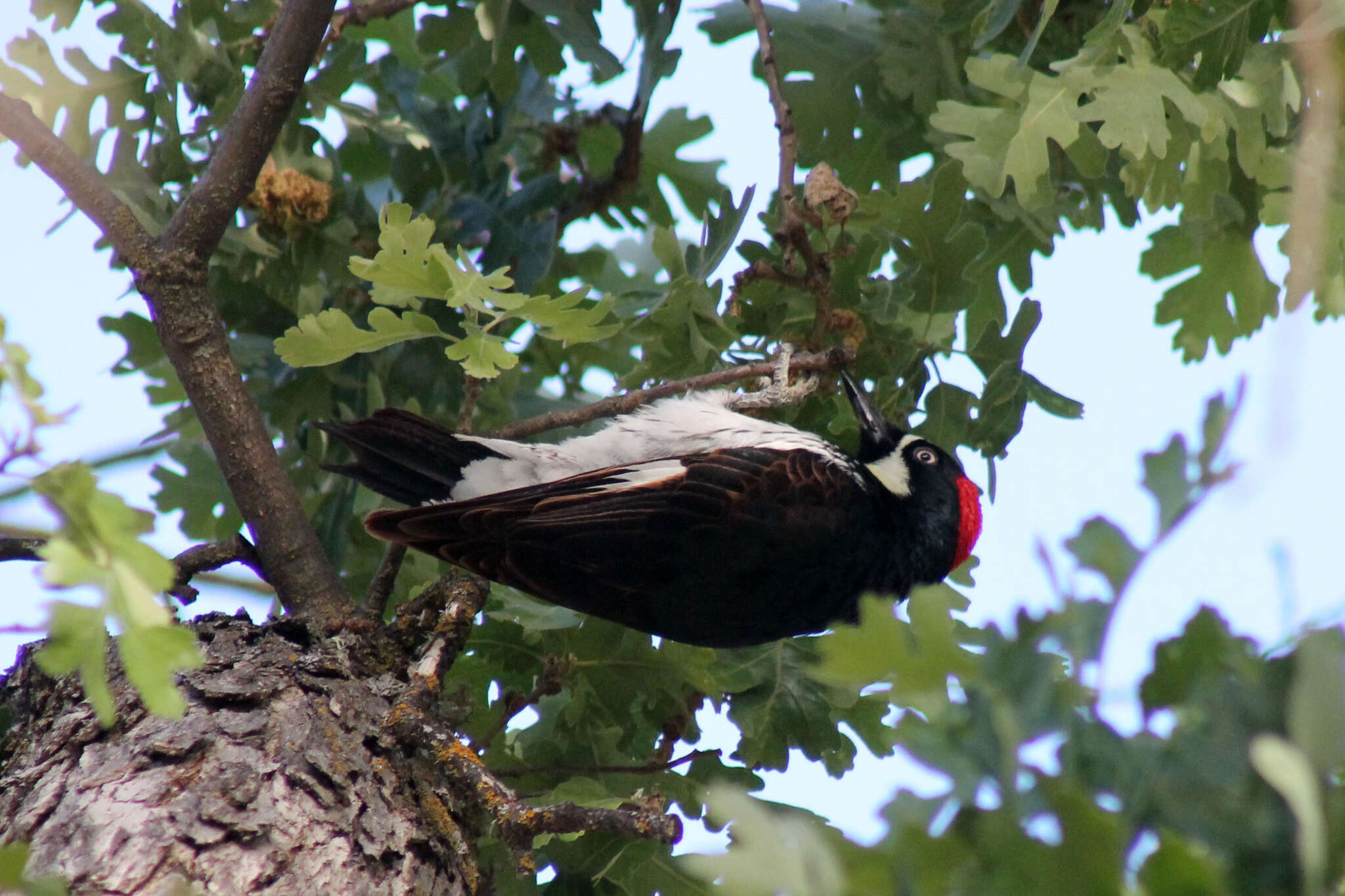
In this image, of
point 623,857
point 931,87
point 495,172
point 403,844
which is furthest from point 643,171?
point 403,844

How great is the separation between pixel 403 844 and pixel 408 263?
44.1 inches

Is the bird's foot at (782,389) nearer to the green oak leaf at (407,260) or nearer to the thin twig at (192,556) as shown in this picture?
the green oak leaf at (407,260)

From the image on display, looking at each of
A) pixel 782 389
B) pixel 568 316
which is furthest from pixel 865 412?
pixel 568 316

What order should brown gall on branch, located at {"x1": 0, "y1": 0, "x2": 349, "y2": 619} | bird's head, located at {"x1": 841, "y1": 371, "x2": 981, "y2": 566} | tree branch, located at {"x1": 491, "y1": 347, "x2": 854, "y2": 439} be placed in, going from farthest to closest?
bird's head, located at {"x1": 841, "y1": 371, "x2": 981, "y2": 566}, tree branch, located at {"x1": 491, "y1": 347, "x2": 854, "y2": 439}, brown gall on branch, located at {"x1": 0, "y1": 0, "x2": 349, "y2": 619}

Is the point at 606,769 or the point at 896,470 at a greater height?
the point at 896,470

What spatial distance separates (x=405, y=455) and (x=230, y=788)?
128cm

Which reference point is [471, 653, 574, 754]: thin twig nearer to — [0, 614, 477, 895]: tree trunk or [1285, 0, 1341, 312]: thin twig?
[0, 614, 477, 895]: tree trunk

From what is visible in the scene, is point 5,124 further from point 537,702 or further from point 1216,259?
point 1216,259

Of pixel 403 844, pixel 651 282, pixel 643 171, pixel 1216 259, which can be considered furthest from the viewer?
pixel 651 282

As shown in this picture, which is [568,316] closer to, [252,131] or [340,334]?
[340,334]

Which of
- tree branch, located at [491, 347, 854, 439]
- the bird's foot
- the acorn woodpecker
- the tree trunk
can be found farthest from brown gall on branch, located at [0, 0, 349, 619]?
the bird's foot

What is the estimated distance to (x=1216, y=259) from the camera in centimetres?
344

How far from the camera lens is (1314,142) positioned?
256 centimetres

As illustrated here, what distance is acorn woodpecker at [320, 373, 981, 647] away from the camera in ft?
9.50
